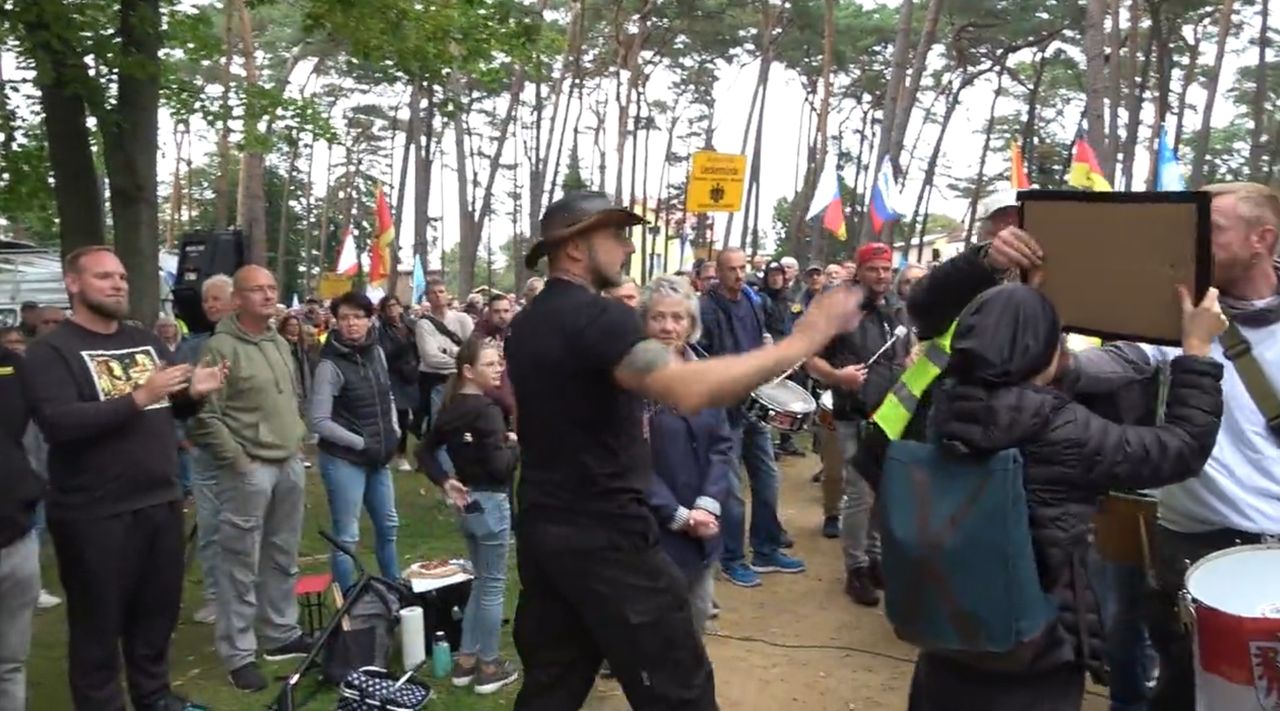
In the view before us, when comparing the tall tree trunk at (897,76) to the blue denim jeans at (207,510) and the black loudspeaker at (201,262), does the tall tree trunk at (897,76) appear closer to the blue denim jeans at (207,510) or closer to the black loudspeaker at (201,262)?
the black loudspeaker at (201,262)

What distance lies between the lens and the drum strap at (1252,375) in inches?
120

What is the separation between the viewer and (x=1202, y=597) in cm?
271

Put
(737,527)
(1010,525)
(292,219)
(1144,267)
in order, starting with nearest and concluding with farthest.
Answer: (1010,525)
(1144,267)
(737,527)
(292,219)

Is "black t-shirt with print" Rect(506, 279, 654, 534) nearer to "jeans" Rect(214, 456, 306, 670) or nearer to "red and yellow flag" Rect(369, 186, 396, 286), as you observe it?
"jeans" Rect(214, 456, 306, 670)

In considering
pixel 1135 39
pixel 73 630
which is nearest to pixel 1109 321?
pixel 73 630

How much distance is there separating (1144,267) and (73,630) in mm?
4137

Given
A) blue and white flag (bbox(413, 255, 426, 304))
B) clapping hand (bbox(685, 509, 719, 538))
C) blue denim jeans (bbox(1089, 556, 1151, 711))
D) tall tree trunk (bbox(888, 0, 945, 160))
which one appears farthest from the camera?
blue and white flag (bbox(413, 255, 426, 304))

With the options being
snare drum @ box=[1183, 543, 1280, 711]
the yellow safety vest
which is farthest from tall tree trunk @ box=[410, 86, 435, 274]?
snare drum @ box=[1183, 543, 1280, 711]

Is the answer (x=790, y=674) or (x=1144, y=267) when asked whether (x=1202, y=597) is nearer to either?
(x=1144, y=267)

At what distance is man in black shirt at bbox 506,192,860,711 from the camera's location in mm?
3096

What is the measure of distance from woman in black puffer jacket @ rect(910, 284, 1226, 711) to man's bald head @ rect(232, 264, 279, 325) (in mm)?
4091

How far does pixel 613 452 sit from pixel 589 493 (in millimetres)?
140

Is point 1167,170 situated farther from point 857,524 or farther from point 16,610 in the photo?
point 16,610

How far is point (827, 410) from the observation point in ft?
24.7
